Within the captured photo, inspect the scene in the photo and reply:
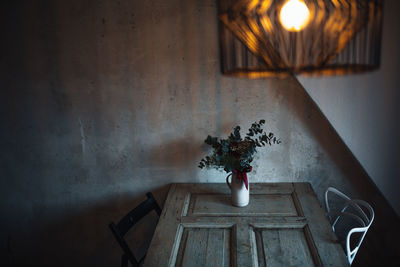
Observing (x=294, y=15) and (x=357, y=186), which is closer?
(x=294, y=15)

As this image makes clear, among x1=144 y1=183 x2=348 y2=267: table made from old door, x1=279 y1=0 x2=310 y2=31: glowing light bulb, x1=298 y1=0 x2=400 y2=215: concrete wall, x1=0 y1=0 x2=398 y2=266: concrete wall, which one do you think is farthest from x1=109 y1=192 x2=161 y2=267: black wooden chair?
x1=279 y1=0 x2=310 y2=31: glowing light bulb

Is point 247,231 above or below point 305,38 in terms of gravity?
below

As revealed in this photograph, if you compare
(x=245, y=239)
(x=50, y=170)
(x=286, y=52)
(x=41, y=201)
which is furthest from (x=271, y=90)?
(x=41, y=201)

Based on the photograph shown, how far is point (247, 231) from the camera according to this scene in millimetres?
1908

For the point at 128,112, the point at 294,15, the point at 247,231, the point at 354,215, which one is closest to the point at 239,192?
the point at 247,231

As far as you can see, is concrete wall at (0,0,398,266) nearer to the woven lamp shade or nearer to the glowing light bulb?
the woven lamp shade

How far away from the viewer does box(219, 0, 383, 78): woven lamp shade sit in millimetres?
2143

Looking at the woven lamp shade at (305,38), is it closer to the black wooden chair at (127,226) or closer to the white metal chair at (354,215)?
the white metal chair at (354,215)

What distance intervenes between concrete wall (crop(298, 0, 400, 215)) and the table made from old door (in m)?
0.47

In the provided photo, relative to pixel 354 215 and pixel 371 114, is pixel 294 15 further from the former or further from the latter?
pixel 354 215

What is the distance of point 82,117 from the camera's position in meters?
2.53

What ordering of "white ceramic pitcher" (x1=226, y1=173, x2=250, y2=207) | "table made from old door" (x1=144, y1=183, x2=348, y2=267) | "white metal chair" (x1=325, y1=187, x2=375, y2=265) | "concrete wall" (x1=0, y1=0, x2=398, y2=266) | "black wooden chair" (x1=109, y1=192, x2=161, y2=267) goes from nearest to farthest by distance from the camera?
"table made from old door" (x1=144, y1=183, x2=348, y2=267) < "white metal chair" (x1=325, y1=187, x2=375, y2=265) < "black wooden chair" (x1=109, y1=192, x2=161, y2=267) < "white ceramic pitcher" (x1=226, y1=173, x2=250, y2=207) < "concrete wall" (x1=0, y1=0, x2=398, y2=266)

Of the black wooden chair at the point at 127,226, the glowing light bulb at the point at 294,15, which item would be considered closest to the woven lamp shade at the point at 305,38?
the glowing light bulb at the point at 294,15

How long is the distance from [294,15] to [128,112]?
4.26ft
